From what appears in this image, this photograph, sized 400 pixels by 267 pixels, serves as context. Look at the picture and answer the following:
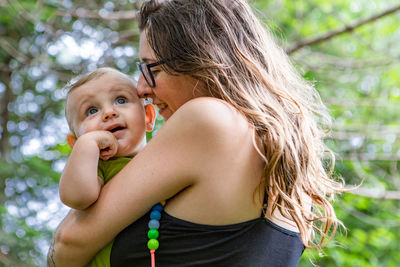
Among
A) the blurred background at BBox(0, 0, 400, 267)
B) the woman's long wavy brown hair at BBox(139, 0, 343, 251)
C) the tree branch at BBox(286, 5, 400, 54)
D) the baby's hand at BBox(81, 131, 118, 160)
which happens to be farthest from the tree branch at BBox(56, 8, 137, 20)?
the baby's hand at BBox(81, 131, 118, 160)

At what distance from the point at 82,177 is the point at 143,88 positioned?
0.48 meters

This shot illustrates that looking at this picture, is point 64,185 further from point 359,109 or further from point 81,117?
point 359,109

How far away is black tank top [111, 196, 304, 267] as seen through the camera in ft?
4.91

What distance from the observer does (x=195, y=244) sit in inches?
58.9

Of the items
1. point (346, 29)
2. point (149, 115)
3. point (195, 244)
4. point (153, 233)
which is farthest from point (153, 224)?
point (346, 29)

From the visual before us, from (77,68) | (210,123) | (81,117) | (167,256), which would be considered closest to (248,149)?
(210,123)

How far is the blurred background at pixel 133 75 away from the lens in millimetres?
5078

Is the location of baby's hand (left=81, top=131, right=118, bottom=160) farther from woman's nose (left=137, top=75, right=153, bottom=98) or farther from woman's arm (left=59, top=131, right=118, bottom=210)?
woman's nose (left=137, top=75, right=153, bottom=98)

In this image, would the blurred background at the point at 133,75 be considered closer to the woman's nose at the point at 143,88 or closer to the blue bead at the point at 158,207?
the woman's nose at the point at 143,88

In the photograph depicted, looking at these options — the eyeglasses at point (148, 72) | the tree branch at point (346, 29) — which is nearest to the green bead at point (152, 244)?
the eyeglasses at point (148, 72)

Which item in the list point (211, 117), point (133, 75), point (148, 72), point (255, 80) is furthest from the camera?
point (133, 75)

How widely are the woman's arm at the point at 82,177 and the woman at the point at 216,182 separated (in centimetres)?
4

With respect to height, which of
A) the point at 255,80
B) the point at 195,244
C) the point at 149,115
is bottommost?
the point at 195,244

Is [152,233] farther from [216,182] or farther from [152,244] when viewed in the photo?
[216,182]
